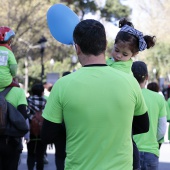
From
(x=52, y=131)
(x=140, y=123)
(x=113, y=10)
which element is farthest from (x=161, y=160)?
(x=113, y=10)

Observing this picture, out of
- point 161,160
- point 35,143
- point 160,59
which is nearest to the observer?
point 35,143

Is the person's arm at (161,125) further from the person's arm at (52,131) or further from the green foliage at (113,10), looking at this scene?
the green foliage at (113,10)

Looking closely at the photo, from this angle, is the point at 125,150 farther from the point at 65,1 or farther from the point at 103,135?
the point at 65,1

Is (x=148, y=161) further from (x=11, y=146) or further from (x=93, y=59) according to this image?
(x=93, y=59)

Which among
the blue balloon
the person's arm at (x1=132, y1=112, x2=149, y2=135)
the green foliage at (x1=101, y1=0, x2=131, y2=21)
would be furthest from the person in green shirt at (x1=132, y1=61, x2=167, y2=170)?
the green foliage at (x1=101, y1=0, x2=131, y2=21)

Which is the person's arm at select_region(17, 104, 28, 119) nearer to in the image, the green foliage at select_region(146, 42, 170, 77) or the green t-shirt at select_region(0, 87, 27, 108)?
the green t-shirt at select_region(0, 87, 27, 108)

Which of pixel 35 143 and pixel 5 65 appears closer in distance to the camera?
pixel 5 65

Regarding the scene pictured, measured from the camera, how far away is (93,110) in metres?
2.89

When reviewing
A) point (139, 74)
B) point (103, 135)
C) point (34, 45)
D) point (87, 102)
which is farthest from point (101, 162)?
point (34, 45)

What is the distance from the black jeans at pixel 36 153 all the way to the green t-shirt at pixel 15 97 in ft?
9.66

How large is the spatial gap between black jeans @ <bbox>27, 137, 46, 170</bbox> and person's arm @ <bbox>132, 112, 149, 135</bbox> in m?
5.69

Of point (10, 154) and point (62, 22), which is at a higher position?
point (62, 22)

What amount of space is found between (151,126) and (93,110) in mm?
2399

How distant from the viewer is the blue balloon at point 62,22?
4801mm
